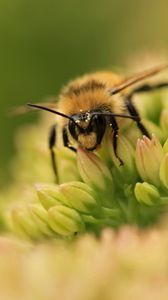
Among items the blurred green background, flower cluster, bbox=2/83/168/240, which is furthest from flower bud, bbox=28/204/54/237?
the blurred green background

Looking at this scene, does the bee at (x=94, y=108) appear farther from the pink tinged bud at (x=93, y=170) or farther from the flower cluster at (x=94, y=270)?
the flower cluster at (x=94, y=270)

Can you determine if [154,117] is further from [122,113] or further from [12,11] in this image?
[12,11]

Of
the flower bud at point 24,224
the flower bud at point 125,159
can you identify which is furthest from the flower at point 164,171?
the flower bud at point 24,224

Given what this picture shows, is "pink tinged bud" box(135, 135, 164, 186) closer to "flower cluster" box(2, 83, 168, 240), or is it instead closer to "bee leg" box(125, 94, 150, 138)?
"flower cluster" box(2, 83, 168, 240)

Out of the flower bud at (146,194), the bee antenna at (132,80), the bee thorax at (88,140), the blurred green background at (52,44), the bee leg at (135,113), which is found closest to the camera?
the flower bud at (146,194)

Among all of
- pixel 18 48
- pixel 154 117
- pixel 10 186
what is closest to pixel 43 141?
pixel 10 186
